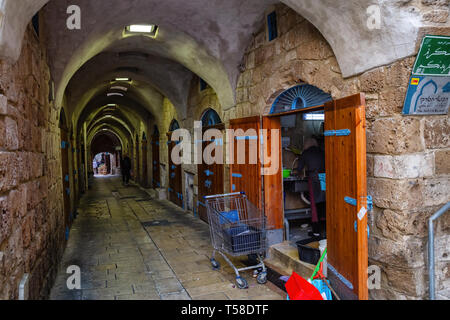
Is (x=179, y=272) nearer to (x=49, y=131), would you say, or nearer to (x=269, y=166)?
(x=269, y=166)

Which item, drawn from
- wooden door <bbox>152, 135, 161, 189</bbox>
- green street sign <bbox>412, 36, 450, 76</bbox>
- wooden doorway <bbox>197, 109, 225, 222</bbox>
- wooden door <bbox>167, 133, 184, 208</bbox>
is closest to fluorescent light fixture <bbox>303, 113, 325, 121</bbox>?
wooden doorway <bbox>197, 109, 225, 222</bbox>

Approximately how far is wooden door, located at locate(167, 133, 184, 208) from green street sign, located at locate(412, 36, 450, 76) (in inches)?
324

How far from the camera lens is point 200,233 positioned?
7215mm

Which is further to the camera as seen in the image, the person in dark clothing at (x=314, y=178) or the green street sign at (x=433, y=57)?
the person in dark clothing at (x=314, y=178)

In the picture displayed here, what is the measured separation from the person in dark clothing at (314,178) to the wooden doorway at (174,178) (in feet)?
18.1

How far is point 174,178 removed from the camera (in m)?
11.2

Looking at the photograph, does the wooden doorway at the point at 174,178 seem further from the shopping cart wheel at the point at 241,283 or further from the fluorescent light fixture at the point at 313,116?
the shopping cart wheel at the point at 241,283

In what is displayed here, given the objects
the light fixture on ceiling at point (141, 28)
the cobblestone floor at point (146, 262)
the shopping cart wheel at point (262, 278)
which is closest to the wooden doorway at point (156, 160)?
the cobblestone floor at point (146, 262)

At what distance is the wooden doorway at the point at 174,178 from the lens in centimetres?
1060

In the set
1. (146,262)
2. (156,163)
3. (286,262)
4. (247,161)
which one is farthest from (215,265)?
(156,163)

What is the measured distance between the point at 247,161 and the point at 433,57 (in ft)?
10.3

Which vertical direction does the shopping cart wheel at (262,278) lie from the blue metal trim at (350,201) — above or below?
below

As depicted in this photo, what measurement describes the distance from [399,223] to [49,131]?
4.28 metres

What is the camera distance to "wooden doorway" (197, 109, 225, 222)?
731 cm
